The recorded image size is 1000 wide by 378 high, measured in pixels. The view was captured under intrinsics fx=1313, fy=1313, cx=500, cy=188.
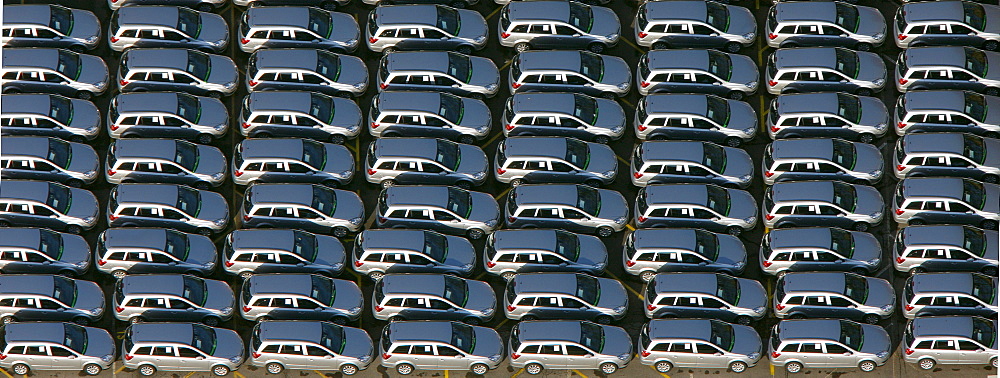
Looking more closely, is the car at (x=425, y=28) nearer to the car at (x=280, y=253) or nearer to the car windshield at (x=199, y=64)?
the car windshield at (x=199, y=64)

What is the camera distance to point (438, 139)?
132 ft

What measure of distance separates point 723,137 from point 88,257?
19.8m

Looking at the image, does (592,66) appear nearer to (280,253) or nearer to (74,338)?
(280,253)

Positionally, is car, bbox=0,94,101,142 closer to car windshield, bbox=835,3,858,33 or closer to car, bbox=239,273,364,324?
car, bbox=239,273,364,324

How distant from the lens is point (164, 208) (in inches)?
1549

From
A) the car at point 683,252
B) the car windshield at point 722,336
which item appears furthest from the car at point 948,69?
the car windshield at point 722,336

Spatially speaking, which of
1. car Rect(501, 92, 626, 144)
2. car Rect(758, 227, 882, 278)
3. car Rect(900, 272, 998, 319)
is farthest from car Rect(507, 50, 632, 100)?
car Rect(900, 272, 998, 319)

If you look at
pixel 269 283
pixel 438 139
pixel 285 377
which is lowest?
pixel 285 377

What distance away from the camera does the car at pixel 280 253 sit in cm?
3878

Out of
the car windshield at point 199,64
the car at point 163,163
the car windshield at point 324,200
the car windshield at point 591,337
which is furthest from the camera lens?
the car windshield at point 199,64

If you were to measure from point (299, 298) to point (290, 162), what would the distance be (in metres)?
4.46

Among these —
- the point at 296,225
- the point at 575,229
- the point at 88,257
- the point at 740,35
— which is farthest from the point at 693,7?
the point at 88,257

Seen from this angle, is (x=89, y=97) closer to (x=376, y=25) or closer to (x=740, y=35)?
(x=376, y=25)

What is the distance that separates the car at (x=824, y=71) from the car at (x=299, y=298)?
14915 mm
